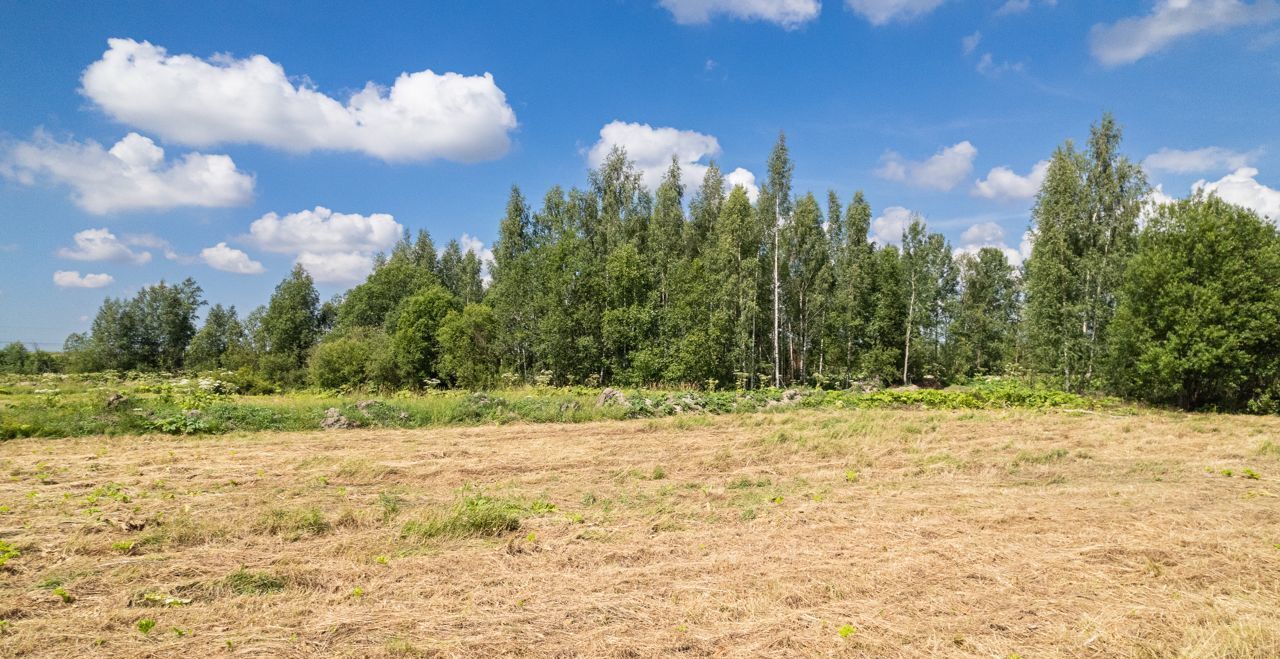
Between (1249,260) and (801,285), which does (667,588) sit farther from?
(801,285)

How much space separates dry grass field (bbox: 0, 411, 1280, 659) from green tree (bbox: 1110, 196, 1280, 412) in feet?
31.5

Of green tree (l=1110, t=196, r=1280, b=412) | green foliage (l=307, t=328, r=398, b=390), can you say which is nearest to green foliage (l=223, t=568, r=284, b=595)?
green tree (l=1110, t=196, r=1280, b=412)

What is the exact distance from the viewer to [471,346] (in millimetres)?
38156

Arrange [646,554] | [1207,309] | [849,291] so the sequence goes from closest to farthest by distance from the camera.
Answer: [646,554]
[1207,309]
[849,291]

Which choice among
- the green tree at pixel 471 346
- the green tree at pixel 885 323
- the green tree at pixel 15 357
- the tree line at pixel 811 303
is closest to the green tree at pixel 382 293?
the tree line at pixel 811 303

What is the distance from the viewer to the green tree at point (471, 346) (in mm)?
37594

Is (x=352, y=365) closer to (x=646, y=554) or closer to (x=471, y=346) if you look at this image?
(x=471, y=346)

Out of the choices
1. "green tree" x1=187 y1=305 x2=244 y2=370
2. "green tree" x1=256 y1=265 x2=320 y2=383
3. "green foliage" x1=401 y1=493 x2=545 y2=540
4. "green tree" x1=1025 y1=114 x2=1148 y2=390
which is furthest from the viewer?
"green tree" x1=187 y1=305 x2=244 y2=370

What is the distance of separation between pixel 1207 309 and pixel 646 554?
23203 mm

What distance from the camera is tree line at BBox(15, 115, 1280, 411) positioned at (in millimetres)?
19938

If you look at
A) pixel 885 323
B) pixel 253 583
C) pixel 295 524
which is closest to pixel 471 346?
pixel 885 323

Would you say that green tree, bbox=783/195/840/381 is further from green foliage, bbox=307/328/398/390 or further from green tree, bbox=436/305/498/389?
green foliage, bbox=307/328/398/390

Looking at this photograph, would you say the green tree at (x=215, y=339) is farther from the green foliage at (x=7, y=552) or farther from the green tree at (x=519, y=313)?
the green foliage at (x=7, y=552)

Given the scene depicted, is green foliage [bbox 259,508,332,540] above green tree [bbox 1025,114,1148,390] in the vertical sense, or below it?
below
